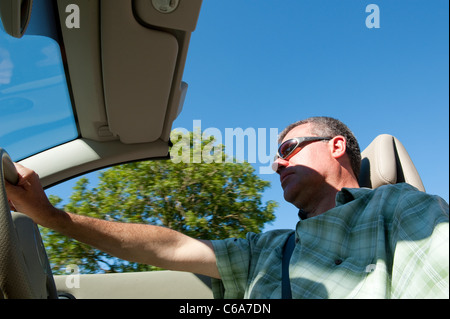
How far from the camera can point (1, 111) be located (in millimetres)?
2205

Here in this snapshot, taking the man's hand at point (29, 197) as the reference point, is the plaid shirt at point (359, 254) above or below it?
below

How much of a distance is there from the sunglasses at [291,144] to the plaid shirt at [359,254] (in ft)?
1.62

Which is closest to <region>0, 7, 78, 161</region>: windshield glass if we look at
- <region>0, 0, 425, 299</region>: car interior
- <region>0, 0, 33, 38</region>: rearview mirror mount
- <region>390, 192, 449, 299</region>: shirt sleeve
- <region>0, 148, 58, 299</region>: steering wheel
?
<region>0, 0, 425, 299</region>: car interior

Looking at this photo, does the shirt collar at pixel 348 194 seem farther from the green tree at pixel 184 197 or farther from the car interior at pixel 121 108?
the green tree at pixel 184 197

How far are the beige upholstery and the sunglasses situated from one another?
0.32 m

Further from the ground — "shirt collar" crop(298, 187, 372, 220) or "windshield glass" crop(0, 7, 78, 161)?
"windshield glass" crop(0, 7, 78, 161)

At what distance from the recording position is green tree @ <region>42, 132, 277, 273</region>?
19.2 feet

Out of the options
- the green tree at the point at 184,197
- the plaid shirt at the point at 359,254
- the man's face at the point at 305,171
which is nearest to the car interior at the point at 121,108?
the man's face at the point at 305,171

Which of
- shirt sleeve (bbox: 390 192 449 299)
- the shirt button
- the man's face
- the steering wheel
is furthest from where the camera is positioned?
the man's face

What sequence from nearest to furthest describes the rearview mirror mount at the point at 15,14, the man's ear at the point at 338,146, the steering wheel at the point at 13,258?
the steering wheel at the point at 13,258
the rearview mirror mount at the point at 15,14
the man's ear at the point at 338,146

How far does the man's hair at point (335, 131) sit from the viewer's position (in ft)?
7.73

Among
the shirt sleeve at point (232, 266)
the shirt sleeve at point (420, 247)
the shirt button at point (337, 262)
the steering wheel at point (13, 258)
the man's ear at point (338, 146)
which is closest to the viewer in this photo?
the steering wheel at point (13, 258)

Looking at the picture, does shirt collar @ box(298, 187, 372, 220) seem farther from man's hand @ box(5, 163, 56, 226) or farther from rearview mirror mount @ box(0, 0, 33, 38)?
rearview mirror mount @ box(0, 0, 33, 38)
